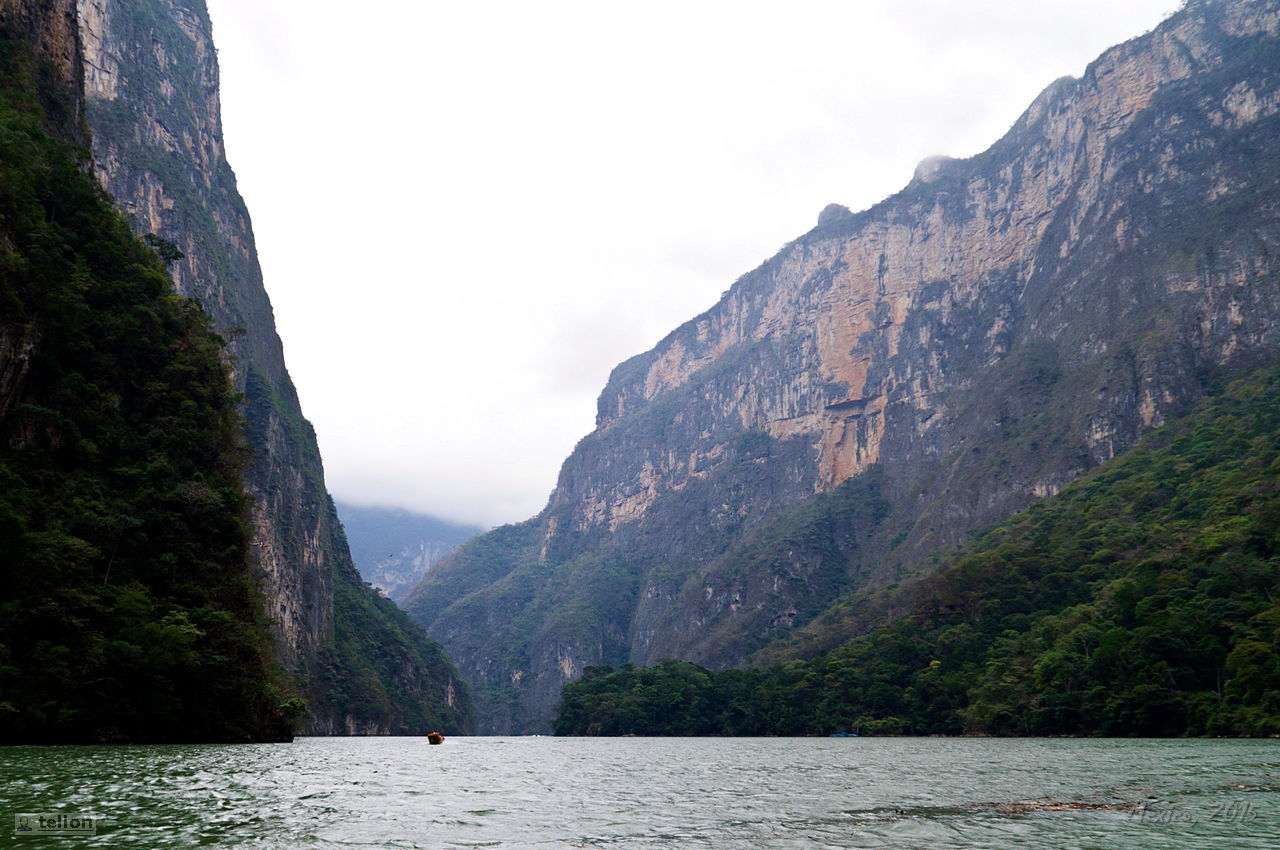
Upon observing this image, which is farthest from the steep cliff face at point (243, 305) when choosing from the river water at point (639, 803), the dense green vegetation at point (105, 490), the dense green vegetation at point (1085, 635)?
the river water at point (639, 803)

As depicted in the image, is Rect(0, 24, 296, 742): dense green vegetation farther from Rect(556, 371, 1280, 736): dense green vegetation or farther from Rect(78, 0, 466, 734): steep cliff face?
Rect(556, 371, 1280, 736): dense green vegetation

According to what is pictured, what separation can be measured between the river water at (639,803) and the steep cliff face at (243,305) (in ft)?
263

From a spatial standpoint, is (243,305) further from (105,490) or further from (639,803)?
(639,803)

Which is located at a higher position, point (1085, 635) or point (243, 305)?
point (243, 305)

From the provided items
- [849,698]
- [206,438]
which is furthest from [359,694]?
[206,438]

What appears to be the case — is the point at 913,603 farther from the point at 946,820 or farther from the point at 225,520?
the point at 946,820

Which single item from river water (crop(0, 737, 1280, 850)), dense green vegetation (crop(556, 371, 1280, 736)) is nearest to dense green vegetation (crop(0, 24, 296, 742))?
river water (crop(0, 737, 1280, 850))

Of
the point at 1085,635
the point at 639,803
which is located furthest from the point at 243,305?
the point at 639,803

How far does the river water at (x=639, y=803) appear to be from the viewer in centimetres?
2138

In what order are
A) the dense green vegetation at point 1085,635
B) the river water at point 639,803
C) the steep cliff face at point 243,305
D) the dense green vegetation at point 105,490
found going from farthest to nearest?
the steep cliff face at point 243,305, the dense green vegetation at point 1085,635, the dense green vegetation at point 105,490, the river water at point 639,803

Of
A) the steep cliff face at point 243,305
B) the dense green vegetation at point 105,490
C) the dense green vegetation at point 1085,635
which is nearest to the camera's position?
the dense green vegetation at point 105,490

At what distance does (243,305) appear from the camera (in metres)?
159

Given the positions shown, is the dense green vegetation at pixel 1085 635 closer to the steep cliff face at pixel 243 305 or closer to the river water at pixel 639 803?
the river water at pixel 639 803

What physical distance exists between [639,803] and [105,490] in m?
38.0
